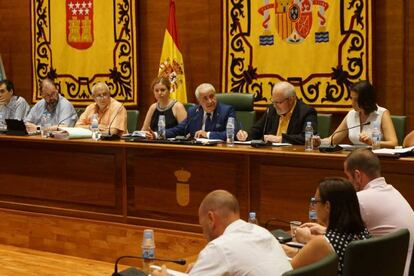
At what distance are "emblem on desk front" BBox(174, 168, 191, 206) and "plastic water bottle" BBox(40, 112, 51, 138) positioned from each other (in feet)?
4.86

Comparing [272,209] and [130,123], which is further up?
[130,123]

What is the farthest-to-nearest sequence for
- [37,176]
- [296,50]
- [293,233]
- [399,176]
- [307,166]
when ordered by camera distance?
1. [296,50]
2. [37,176]
3. [307,166]
4. [399,176]
5. [293,233]

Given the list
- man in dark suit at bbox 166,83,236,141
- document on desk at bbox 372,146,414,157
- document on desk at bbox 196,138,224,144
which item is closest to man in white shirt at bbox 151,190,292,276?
document on desk at bbox 372,146,414,157

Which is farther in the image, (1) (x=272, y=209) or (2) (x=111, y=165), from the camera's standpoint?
(2) (x=111, y=165)

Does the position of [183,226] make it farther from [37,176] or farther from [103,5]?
[103,5]

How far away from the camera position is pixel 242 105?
22.9 ft

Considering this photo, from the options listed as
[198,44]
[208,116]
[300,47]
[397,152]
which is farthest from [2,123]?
[397,152]

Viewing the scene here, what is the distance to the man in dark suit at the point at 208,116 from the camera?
6.63m

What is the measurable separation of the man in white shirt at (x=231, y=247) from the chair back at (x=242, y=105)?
3866mm

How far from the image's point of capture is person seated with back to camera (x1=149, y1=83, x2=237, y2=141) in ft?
21.8

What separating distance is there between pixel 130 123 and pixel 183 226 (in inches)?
77.3

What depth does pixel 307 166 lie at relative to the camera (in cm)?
539

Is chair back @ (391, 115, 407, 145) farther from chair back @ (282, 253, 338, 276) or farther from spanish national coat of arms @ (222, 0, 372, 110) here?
chair back @ (282, 253, 338, 276)

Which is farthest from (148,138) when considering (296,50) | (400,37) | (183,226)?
(400,37)
